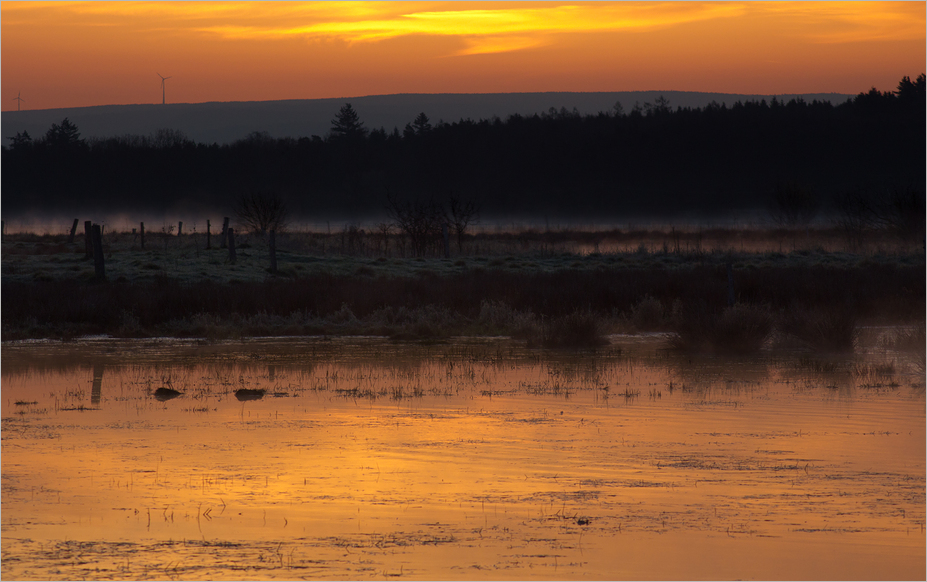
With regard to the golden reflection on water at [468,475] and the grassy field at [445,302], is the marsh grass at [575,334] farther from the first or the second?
the golden reflection on water at [468,475]

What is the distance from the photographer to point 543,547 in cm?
730

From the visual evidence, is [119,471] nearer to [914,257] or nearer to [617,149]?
[914,257]

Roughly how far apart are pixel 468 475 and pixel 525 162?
456 feet

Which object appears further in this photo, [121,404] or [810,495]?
[121,404]

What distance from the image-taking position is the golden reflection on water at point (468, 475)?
23.3 feet

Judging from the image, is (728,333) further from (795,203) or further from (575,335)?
(795,203)

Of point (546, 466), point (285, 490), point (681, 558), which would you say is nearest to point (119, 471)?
point (285, 490)

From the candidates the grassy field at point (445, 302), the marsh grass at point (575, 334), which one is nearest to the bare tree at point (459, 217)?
the grassy field at point (445, 302)

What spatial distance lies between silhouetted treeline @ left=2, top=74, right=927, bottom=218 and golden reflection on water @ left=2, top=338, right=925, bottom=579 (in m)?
116

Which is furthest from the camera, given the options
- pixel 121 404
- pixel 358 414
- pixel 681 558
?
pixel 121 404

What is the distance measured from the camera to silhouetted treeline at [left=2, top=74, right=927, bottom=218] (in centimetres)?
13300

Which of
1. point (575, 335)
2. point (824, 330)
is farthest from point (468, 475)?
point (824, 330)

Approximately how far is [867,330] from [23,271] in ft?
81.3

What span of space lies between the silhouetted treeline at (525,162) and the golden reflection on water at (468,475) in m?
116
